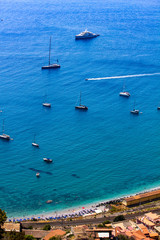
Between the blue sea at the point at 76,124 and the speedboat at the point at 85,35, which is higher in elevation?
the speedboat at the point at 85,35

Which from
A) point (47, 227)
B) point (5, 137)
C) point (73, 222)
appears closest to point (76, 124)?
A: point (5, 137)

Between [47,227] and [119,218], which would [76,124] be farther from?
[47,227]

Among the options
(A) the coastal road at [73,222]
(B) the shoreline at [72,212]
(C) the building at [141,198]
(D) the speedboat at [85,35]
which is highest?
(D) the speedboat at [85,35]

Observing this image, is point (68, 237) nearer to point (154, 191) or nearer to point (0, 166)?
point (154, 191)

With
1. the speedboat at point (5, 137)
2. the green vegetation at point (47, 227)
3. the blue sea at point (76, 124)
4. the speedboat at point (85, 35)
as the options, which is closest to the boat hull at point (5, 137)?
the speedboat at point (5, 137)

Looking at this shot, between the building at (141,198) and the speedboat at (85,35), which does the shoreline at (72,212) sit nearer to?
→ the building at (141,198)

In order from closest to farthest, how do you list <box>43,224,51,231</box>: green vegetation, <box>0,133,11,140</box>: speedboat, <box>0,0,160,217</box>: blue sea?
<box>43,224,51,231</box>: green vegetation, <box>0,0,160,217</box>: blue sea, <box>0,133,11,140</box>: speedboat

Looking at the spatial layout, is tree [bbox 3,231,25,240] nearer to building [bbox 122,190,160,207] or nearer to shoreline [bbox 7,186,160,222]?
shoreline [bbox 7,186,160,222]

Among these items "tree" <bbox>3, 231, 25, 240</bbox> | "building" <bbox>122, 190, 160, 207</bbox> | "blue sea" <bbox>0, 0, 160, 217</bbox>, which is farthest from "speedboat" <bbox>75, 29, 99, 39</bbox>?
"tree" <bbox>3, 231, 25, 240</bbox>
